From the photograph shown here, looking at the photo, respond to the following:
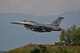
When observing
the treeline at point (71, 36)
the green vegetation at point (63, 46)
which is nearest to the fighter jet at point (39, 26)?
the green vegetation at point (63, 46)

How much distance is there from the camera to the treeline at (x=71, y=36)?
47.2 meters

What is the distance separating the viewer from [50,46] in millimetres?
41969

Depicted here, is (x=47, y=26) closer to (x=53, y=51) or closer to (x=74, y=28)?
(x=53, y=51)

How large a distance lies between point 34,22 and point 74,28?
55.8 feet

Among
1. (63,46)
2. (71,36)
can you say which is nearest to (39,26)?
(63,46)

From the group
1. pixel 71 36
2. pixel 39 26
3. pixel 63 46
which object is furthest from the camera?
pixel 71 36

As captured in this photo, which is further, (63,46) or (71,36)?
(71,36)

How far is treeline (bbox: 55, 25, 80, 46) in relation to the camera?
4719cm

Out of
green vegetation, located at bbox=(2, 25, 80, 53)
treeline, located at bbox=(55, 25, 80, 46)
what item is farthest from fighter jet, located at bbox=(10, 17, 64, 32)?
treeline, located at bbox=(55, 25, 80, 46)

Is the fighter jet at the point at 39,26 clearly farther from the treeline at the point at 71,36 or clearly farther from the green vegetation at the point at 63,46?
the treeline at the point at 71,36

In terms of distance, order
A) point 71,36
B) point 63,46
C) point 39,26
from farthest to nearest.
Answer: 1. point 71,36
2. point 63,46
3. point 39,26

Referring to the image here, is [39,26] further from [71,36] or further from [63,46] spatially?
[71,36]

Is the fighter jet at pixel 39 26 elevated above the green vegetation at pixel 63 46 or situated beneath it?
elevated above

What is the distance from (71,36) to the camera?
5003 cm
